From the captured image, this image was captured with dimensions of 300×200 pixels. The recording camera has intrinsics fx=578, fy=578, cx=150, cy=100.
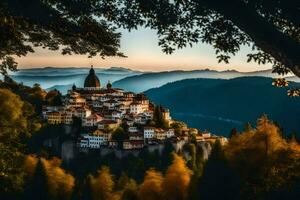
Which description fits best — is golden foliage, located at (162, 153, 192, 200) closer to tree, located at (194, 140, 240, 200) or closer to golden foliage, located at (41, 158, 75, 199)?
tree, located at (194, 140, 240, 200)

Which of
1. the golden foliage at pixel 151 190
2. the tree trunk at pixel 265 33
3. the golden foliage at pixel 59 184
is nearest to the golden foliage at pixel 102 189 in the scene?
the golden foliage at pixel 59 184

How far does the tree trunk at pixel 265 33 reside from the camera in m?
6.76

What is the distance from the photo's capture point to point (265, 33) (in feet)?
22.4

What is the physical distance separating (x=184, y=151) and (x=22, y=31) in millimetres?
99805

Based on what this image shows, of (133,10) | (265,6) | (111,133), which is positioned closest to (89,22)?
(133,10)

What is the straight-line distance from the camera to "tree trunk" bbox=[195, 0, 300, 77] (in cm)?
676

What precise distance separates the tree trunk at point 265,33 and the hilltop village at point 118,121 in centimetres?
10143

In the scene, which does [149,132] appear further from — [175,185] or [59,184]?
[175,185]

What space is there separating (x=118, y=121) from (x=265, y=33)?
120 m

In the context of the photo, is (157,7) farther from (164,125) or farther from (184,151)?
(164,125)

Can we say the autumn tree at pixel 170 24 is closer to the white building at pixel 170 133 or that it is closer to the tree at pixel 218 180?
the tree at pixel 218 180

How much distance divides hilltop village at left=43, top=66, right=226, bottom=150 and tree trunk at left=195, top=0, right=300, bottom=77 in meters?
101

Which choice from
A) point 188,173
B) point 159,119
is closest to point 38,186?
point 188,173

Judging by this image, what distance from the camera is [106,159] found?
109125 millimetres
